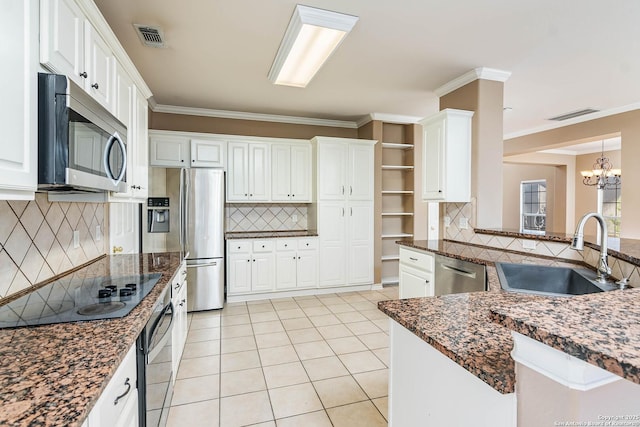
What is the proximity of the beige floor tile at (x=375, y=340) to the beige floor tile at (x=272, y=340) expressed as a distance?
717mm

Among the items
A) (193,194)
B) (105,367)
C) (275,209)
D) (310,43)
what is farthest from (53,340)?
(275,209)

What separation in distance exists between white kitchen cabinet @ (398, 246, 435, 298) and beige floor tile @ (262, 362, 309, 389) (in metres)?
1.33

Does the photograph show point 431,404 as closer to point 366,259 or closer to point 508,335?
point 508,335

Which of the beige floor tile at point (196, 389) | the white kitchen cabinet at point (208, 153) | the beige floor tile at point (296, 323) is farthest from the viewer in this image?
the white kitchen cabinet at point (208, 153)

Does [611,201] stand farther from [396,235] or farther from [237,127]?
[237,127]

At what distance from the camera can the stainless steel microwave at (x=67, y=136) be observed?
1161mm

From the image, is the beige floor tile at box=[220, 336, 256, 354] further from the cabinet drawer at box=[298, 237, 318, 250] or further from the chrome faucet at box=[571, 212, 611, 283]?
the chrome faucet at box=[571, 212, 611, 283]

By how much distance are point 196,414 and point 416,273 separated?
221cm

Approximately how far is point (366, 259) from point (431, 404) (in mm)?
3730

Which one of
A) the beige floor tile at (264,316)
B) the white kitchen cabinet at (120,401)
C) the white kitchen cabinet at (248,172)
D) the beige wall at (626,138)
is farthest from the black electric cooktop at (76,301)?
the beige wall at (626,138)

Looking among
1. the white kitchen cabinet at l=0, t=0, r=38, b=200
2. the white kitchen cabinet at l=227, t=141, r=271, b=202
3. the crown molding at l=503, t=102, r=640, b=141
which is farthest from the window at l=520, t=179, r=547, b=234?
the white kitchen cabinet at l=0, t=0, r=38, b=200

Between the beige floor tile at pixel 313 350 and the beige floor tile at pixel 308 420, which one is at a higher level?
the beige floor tile at pixel 313 350

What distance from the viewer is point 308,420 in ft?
6.38

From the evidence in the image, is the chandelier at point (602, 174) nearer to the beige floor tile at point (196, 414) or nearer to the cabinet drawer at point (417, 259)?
the cabinet drawer at point (417, 259)
